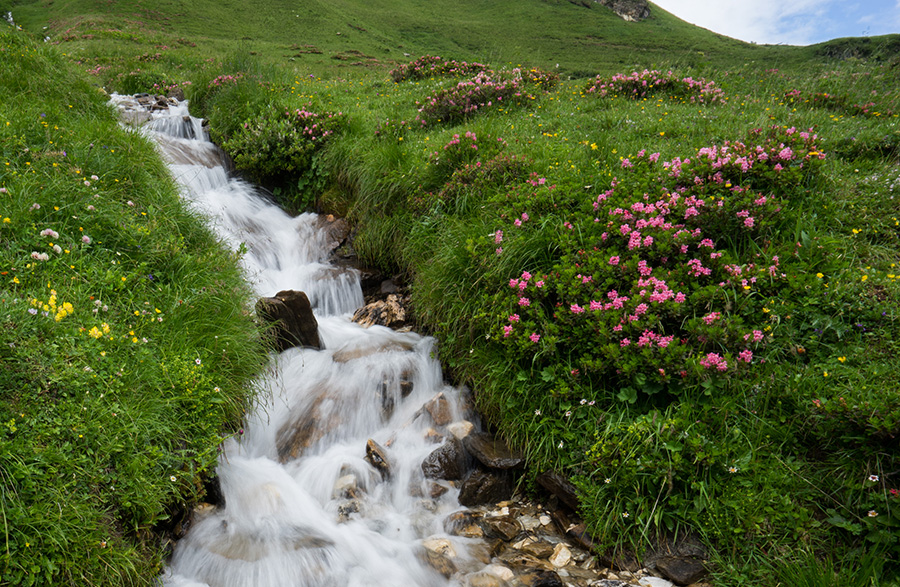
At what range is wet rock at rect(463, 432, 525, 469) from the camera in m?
4.38

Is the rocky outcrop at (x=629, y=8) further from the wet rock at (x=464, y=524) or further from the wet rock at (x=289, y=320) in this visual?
the wet rock at (x=464, y=524)

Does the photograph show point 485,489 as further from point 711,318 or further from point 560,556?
point 711,318

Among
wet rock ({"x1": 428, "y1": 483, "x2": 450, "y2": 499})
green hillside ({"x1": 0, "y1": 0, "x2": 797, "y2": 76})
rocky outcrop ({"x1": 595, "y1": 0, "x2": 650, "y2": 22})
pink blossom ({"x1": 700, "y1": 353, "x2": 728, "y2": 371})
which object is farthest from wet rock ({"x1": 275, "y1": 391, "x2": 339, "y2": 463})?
rocky outcrop ({"x1": 595, "y1": 0, "x2": 650, "y2": 22})

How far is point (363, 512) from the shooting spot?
14.0ft

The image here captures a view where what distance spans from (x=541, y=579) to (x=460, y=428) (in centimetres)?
167

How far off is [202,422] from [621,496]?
3.47 metres

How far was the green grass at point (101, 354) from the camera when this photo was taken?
9.17ft

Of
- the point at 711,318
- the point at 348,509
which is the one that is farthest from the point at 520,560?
the point at 711,318

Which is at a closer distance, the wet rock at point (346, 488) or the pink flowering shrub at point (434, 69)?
the wet rock at point (346, 488)

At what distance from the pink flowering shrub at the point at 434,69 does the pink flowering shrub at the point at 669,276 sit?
854 cm

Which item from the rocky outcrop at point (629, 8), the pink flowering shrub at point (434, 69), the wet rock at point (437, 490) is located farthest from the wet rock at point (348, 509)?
the rocky outcrop at point (629, 8)

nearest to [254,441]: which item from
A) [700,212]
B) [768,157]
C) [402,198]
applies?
[402,198]

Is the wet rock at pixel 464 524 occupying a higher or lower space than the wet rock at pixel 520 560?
lower

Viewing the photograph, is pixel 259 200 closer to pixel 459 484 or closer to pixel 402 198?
pixel 402 198
